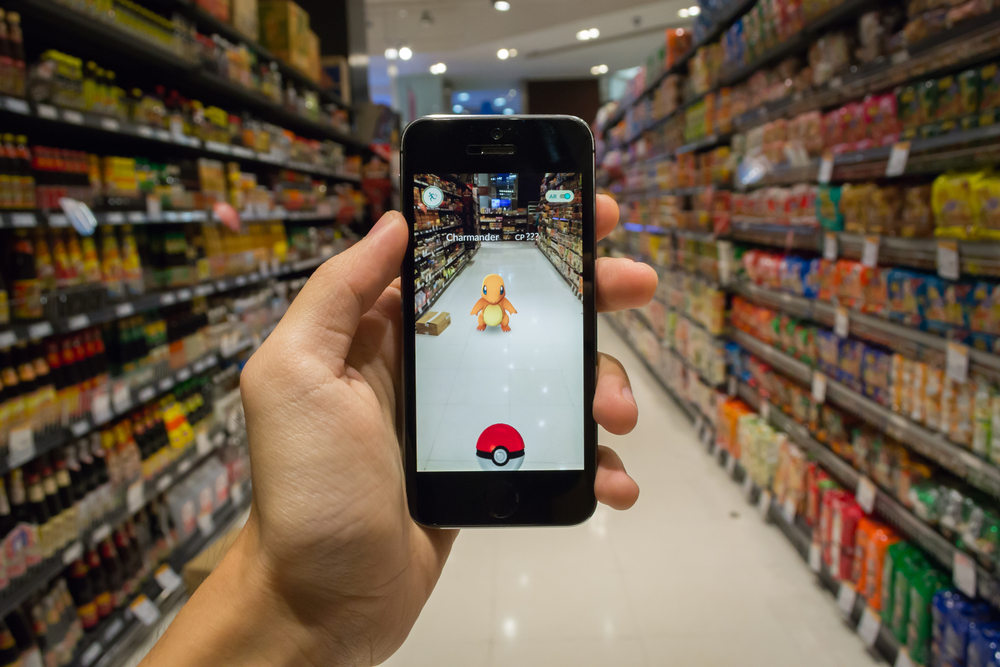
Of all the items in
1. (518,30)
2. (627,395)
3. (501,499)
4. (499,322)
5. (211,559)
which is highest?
(518,30)

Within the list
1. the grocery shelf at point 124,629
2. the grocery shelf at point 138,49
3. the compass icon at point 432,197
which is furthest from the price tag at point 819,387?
the grocery shelf at point 138,49

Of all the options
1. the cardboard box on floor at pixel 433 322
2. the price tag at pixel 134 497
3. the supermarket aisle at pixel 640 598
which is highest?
the cardboard box on floor at pixel 433 322

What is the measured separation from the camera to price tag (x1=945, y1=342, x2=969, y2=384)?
145 centimetres

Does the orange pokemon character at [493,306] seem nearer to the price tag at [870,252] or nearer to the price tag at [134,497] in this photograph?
the price tag at [870,252]

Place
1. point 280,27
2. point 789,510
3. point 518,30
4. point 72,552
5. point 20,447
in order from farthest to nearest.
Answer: point 518,30 → point 280,27 → point 789,510 → point 72,552 → point 20,447

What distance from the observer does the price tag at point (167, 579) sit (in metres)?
2.13

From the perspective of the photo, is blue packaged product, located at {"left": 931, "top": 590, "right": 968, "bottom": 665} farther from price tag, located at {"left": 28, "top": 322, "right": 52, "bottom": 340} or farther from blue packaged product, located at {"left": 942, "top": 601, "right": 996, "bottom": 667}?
price tag, located at {"left": 28, "top": 322, "right": 52, "bottom": 340}

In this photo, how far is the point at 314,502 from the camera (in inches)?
30.5

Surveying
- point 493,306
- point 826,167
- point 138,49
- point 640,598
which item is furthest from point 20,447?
point 826,167

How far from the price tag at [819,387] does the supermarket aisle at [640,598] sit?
2.17ft

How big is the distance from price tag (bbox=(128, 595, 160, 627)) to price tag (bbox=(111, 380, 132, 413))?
2.22 feet

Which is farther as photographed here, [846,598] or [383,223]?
[846,598]

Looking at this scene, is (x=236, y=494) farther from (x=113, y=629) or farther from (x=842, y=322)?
(x=842, y=322)

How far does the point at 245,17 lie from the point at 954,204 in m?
3.21
